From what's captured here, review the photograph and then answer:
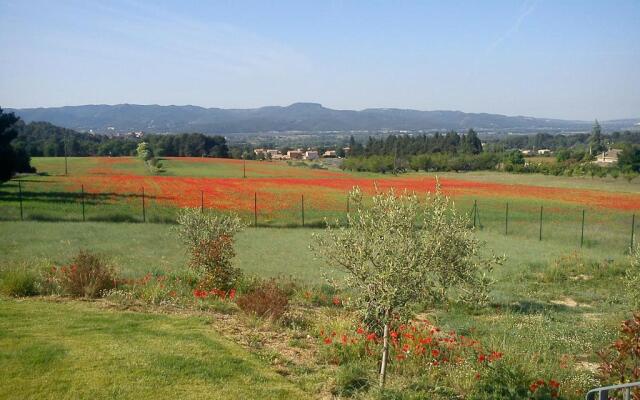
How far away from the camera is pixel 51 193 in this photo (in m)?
45.8

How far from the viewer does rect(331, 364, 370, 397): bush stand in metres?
7.60

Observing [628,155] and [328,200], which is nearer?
[328,200]

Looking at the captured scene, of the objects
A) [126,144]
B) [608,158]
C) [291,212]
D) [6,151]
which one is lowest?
[608,158]

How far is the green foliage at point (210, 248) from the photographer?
1361 cm

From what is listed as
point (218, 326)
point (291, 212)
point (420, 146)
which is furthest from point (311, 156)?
point (218, 326)

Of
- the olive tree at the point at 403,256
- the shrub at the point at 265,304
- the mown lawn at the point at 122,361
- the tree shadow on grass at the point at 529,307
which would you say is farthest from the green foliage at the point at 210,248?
the tree shadow on grass at the point at 529,307

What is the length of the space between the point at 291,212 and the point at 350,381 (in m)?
31.0

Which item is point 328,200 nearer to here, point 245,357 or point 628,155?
point 245,357

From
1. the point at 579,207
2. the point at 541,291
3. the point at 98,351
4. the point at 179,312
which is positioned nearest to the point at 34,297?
the point at 179,312

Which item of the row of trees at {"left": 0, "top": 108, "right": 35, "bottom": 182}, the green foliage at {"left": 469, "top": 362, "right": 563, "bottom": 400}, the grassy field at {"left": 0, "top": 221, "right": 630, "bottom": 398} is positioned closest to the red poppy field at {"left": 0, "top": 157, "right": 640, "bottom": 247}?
the row of trees at {"left": 0, "top": 108, "right": 35, "bottom": 182}

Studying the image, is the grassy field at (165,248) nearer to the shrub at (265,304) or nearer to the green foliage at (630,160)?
the shrub at (265,304)

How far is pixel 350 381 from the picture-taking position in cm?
783

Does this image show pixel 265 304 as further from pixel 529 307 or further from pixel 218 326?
pixel 529 307

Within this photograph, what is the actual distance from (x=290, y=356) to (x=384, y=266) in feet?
9.28
